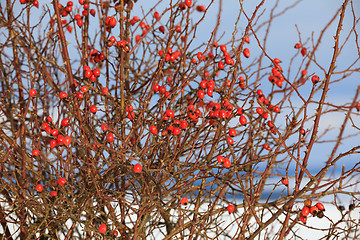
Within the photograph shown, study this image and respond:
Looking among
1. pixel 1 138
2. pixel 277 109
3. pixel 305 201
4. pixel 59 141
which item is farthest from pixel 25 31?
pixel 305 201

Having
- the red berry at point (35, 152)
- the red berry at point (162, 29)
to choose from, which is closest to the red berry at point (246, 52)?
the red berry at point (162, 29)

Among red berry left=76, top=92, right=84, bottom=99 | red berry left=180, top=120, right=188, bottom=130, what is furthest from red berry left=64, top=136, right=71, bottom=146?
red berry left=180, top=120, right=188, bottom=130

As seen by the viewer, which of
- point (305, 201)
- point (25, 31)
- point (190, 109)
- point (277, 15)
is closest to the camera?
point (305, 201)

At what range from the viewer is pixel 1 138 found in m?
2.58

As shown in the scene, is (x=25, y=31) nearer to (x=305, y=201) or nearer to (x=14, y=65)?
(x=14, y=65)

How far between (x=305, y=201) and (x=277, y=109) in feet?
2.37

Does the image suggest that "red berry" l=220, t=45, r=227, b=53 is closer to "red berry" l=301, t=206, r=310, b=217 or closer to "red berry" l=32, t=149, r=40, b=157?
"red berry" l=301, t=206, r=310, b=217

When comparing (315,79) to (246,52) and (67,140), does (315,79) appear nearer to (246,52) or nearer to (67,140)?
(246,52)

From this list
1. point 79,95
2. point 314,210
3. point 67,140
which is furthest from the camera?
point 79,95

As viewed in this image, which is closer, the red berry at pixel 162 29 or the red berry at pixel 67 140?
the red berry at pixel 67 140

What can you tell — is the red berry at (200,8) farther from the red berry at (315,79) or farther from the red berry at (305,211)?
the red berry at (305,211)

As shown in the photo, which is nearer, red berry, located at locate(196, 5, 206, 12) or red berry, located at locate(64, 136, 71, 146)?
red berry, located at locate(64, 136, 71, 146)

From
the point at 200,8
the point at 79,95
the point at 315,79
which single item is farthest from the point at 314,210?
the point at 200,8

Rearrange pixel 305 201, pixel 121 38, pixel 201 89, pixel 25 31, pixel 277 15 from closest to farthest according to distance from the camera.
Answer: pixel 305 201 < pixel 201 89 < pixel 121 38 < pixel 25 31 < pixel 277 15
